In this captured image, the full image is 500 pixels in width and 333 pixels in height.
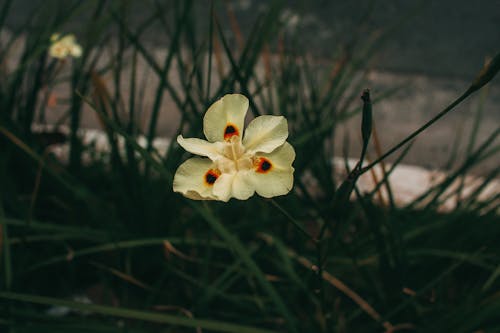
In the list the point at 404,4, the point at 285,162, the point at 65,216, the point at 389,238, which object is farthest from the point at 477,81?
the point at 404,4

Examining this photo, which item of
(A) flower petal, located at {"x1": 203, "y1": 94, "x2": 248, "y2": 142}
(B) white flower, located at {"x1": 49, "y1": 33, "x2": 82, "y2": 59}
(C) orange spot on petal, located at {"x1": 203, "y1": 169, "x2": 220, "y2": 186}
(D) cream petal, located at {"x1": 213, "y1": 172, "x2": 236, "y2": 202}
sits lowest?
(D) cream petal, located at {"x1": 213, "y1": 172, "x2": 236, "y2": 202}

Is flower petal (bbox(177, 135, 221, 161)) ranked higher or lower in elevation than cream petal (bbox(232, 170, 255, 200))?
higher

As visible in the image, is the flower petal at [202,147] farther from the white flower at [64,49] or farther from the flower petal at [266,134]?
the white flower at [64,49]

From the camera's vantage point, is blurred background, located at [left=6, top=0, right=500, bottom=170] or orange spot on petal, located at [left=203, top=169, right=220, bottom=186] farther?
blurred background, located at [left=6, top=0, right=500, bottom=170]

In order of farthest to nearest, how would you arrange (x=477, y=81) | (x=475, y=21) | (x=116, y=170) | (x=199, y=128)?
(x=475, y=21)
(x=116, y=170)
(x=199, y=128)
(x=477, y=81)

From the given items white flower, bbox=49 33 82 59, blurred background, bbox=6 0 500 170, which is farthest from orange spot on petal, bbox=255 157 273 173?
blurred background, bbox=6 0 500 170

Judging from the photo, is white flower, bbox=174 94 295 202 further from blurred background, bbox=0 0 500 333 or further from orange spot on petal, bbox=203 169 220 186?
blurred background, bbox=0 0 500 333

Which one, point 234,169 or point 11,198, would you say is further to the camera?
point 11,198

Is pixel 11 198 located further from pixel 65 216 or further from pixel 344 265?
pixel 344 265

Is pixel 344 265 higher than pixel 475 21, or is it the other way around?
pixel 475 21
